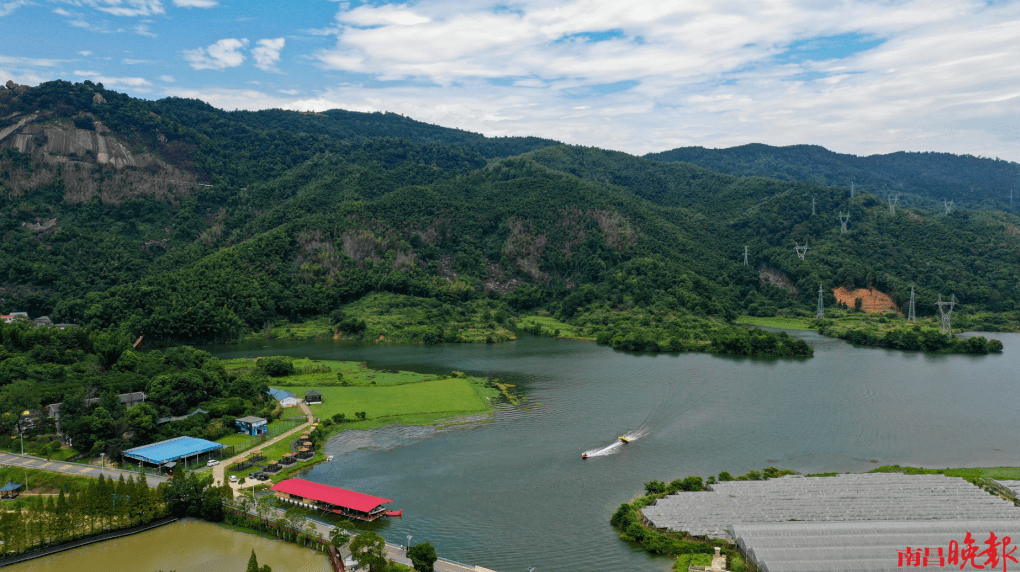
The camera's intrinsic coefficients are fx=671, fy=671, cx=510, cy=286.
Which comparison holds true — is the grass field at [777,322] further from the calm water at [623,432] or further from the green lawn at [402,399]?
the green lawn at [402,399]

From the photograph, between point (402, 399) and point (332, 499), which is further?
point (402, 399)

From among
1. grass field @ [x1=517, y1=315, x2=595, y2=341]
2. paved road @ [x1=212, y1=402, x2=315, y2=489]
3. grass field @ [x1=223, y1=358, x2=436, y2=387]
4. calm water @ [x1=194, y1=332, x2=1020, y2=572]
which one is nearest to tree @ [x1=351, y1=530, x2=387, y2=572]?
calm water @ [x1=194, y1=332, x2=1020, y2=572]

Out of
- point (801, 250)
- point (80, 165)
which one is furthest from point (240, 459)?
point (801, 250)

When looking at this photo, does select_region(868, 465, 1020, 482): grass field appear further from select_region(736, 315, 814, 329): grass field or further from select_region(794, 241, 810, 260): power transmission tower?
select_region(794, 241, 810, 260): power transmission tower

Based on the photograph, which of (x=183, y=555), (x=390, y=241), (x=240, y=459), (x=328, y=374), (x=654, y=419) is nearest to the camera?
(x=183, y=555)

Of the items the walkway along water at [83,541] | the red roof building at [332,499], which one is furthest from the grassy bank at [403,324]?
the walkway along water at [83,541]

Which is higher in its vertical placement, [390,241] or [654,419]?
[390,241]

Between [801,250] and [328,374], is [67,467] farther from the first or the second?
[801,250]
